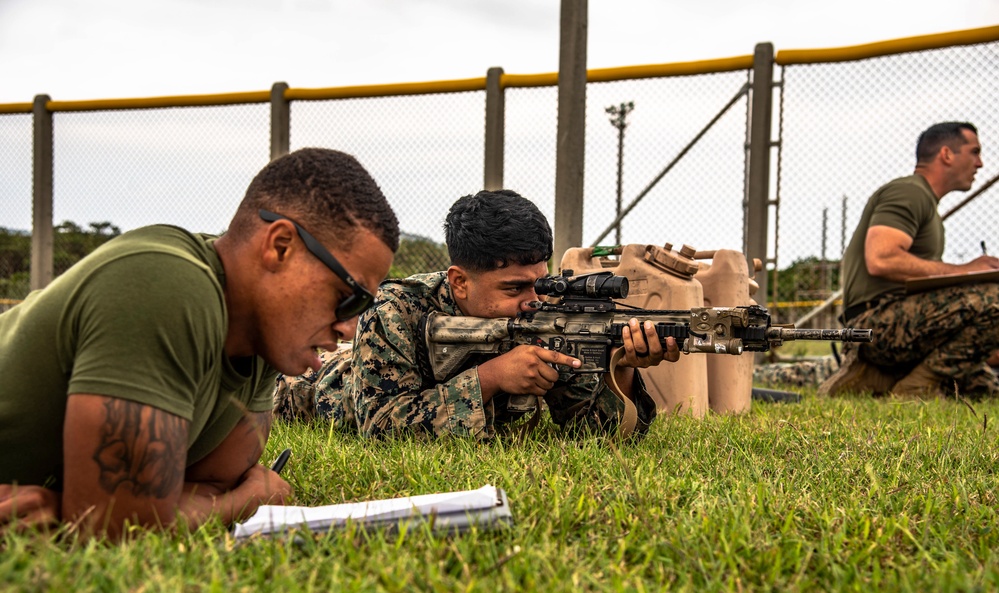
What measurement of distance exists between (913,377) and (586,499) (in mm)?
4954

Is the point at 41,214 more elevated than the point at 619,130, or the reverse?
the point at 619,130

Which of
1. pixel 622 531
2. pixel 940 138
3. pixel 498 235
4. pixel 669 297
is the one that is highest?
pixel 940 138

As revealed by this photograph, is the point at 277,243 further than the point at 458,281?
No

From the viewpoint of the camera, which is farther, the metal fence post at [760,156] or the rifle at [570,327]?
the metal fence post at [760,156]

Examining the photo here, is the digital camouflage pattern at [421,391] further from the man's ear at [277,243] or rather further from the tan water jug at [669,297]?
the man's ear at [277,243]

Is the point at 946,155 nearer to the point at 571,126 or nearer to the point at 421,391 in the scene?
the point at 571,126

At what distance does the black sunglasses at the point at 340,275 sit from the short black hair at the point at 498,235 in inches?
57.4

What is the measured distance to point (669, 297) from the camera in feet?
15.4

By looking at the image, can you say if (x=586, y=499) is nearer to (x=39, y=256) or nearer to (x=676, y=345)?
(x=676, y=345)

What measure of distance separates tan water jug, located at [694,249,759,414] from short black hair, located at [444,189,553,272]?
170cm

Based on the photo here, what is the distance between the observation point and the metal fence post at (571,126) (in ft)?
18.6

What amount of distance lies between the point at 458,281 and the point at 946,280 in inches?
164

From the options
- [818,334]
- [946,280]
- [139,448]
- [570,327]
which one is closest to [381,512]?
[139,448]

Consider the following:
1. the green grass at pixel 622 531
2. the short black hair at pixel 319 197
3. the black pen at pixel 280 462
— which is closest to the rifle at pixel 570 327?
the green grass at pixel 622 531
